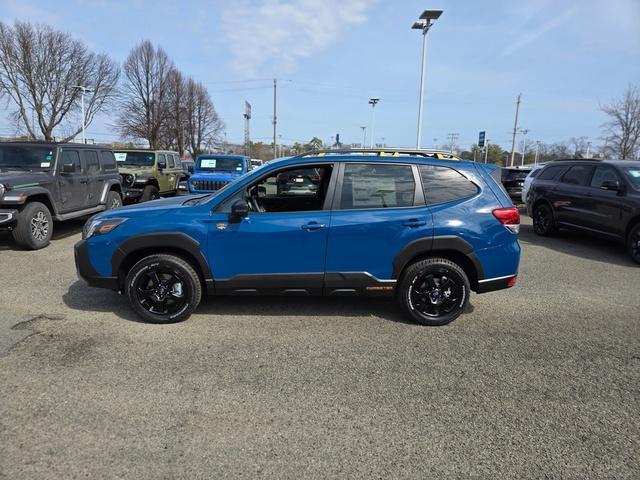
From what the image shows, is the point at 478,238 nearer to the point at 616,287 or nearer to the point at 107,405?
the point at 616,287

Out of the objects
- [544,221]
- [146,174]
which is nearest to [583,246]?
[544,221]

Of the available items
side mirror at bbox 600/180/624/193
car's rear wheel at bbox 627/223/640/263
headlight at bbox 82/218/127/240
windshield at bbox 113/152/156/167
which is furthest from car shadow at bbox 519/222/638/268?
windshield at bbox 113/152/156/167

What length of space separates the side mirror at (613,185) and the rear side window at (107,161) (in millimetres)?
10678

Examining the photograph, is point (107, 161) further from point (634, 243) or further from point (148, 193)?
point (634, 243)

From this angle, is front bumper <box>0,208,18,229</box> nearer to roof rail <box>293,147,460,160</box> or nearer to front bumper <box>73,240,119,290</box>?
front bumper <box>73,240,119,290</box>

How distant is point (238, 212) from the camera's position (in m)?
4.27

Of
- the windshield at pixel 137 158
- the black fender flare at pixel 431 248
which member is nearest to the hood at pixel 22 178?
the windshield at pixel 137 158

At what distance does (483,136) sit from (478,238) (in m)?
38.1

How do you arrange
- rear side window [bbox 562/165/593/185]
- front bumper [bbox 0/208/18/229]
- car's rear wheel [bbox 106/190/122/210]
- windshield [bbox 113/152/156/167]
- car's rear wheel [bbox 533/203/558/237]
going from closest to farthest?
front bumper [bbox 0/208/18/229]
rear side window [bbox 562/165/593/185]
car's rear wheel [bbox 533/203/558/237]
car's rear wheel [bbox 106/190/122/210]
windshield [bbox 113/152/156/167]

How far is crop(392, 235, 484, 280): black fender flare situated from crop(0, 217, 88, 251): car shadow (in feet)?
23.3

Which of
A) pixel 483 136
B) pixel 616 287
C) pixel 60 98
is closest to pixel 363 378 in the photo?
pixel 616 287

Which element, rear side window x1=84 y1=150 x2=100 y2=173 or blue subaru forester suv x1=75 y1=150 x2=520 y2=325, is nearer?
blue subaru forester suv x1=75 y1=150 x2=520 y2=325

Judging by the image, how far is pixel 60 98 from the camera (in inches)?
1633

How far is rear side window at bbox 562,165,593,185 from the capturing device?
9.07m
